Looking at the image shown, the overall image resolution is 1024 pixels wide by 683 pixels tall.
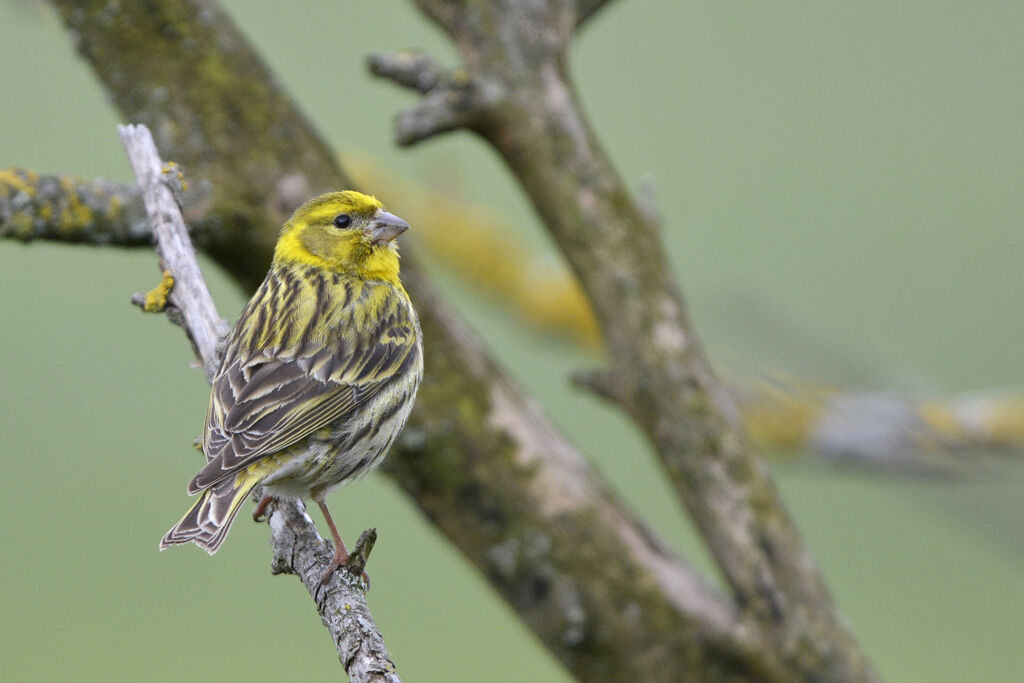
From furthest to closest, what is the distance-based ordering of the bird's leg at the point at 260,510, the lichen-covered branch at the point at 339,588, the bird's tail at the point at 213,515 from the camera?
1. the bird's leg at the point at 260,510
2. the bird's tail at the point at 213,515
3. the lichen-covered branch at the point at 339,588

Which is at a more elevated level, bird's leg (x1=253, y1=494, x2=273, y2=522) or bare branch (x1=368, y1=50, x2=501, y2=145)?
bare branch (x1=368, y1=50, x2=501, y2=145)

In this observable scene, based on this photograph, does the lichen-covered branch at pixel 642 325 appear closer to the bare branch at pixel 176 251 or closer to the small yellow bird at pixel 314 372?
the small yellow bird at pixel 314 372

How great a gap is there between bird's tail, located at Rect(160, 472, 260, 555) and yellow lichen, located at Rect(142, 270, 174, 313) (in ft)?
1.91

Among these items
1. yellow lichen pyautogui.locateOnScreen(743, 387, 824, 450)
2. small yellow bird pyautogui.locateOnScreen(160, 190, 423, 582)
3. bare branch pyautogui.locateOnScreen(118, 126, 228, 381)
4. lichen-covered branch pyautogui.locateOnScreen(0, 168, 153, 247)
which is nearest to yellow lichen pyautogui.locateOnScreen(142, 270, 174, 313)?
bare branch pyautogui.locateOnScreen(118, 126, 228, 381)

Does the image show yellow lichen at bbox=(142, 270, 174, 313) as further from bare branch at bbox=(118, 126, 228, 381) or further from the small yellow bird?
the small yellow bird

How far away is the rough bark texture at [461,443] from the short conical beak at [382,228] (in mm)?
289

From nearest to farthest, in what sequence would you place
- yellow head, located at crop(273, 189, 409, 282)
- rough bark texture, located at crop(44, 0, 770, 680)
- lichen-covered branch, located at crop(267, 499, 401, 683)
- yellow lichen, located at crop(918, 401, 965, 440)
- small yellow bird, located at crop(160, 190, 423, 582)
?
lichen-covered branch, located at crop(267, 499, 401, 683) → small yellow bird, located at crop(160, 190, 423, 582) → yellow head, located at crop(273, 189, 409, 282) → rough bark texture, located at crop(44, 0, 770, 680) → yellow lichen, located at crop(918, 401, 965, 440)

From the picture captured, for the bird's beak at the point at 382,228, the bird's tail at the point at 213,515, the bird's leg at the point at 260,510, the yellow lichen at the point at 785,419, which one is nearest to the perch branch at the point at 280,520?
the bird's tail at the point at 213,515

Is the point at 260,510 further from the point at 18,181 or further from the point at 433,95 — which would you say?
the point at 433,95

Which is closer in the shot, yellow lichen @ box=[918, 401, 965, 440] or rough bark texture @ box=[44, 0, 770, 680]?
rough bark texture @ box=[44, 0, 770, 680]

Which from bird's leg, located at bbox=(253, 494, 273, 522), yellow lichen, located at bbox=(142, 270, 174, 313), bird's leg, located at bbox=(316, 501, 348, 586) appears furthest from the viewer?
bird's leg, located at bbox=(253, 494, 273, 522)

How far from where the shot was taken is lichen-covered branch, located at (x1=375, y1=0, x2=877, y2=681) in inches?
167

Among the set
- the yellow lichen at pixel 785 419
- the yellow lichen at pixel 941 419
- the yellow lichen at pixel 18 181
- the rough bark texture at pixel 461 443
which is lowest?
the yellow lichen at pixel 785 419

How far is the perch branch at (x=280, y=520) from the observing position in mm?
2432
